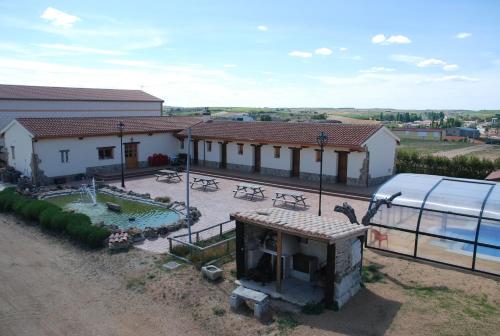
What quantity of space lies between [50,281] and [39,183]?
14427mm

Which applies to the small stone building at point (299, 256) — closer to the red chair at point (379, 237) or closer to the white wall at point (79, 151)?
the red chair at point (379, 237)

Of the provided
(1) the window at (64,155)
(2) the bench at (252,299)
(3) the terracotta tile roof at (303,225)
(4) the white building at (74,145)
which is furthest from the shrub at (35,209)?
(2) the bench at (252,299)

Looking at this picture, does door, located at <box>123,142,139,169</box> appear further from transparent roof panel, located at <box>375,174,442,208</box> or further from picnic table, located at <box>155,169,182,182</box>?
transparent roof panel, located at <box>375,174,442,208</box>

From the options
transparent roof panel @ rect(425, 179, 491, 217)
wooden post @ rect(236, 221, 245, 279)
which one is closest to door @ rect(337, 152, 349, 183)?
transparent roof panel @ rect(425, 179, 491, 217)

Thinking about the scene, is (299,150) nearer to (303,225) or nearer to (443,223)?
(443,223)

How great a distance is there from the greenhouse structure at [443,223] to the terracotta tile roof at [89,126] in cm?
1943

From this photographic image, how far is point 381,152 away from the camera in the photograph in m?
24.0

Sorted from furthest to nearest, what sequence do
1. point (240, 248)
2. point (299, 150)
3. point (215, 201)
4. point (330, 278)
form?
point (299, 150), point (215, 201), point (240, 248), point (330, 278)

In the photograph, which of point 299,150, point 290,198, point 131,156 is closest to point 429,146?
point 299,150

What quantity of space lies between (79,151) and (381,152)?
18982 millimetres

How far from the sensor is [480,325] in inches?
341

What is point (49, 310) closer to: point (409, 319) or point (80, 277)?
point (80, 277)

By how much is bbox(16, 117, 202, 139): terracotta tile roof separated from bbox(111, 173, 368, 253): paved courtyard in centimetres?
440

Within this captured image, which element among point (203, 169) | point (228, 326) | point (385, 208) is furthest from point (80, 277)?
point (203, 169)
